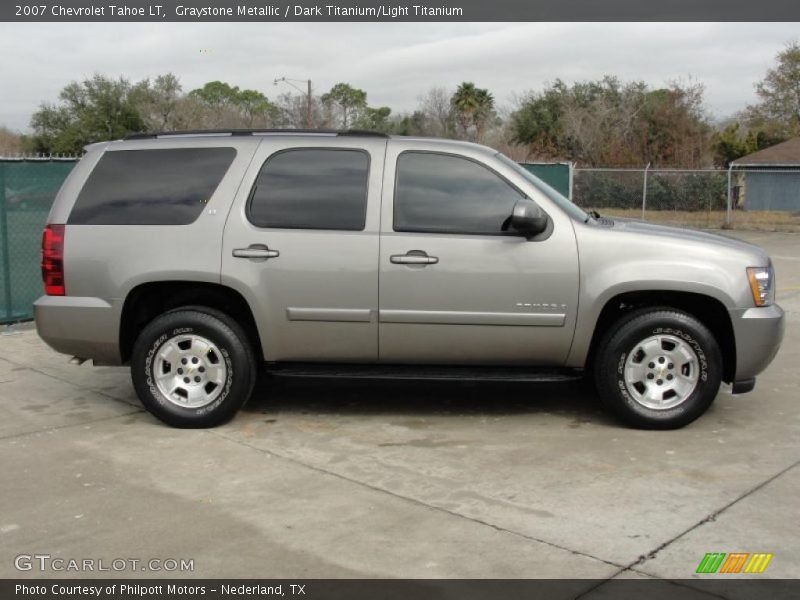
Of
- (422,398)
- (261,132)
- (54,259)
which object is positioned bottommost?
(422,398)

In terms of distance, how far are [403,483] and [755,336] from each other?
2551 mm

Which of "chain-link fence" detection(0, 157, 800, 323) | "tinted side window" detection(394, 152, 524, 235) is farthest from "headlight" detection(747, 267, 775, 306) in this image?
"chain-link fence" detection(0, 157, 800, 323)

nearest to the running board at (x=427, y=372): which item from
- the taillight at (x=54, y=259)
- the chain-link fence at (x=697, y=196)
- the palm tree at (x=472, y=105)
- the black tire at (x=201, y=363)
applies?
the black tire at (x=201, y=363)

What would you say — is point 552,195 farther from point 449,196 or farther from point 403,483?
point 403,483

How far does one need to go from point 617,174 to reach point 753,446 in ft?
77.4

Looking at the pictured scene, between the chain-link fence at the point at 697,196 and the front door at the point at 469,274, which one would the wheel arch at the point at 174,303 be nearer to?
the front door at the point at 469,274

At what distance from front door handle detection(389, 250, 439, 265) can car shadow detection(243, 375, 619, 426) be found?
1.21 meters

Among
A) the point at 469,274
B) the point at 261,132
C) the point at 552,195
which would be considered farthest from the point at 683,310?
the point at 261,132

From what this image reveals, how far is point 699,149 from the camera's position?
4262cm

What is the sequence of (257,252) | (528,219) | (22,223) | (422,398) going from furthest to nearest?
(22,223) < (422,398) < (257,252) < (528,219)

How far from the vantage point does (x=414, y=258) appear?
→ 583cm

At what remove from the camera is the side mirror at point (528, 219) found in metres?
5.65

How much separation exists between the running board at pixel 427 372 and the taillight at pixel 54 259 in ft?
5.10
